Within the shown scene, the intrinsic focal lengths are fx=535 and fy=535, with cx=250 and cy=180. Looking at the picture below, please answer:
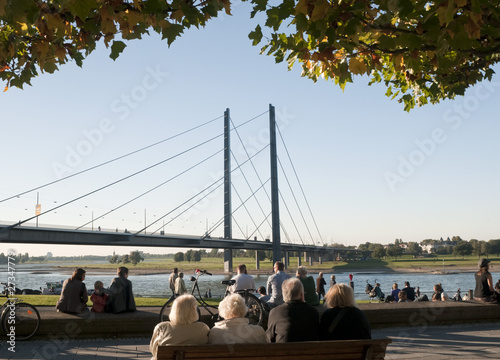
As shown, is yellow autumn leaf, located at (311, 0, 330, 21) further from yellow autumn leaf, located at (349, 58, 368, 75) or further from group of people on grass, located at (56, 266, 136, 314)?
group of people on grass, located at (56, 266, 136, 314)

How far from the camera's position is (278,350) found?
3.48 m

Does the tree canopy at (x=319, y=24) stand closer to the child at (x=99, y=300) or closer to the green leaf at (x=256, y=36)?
the green leaf at (x=256, y=36)

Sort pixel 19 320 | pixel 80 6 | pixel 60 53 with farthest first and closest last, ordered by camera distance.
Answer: pixel 19 320
pixel 60 53
pixel 80 6

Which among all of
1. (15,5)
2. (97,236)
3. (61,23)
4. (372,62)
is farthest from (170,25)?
(97,236)

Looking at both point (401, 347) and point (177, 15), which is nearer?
point (177, 15)

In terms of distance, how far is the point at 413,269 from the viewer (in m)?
115

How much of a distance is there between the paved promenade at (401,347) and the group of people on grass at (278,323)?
7.51 feet

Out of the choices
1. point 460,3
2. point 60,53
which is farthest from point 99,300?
point 460,3

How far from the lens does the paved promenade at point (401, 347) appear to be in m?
6.60

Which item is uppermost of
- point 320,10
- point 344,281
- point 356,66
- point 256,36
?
point 256,36

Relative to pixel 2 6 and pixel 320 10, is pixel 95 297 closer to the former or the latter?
pixel 2 6

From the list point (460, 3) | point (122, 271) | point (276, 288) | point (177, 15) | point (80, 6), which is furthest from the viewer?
point (122, 271)

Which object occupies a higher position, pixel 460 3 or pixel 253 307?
pixel 460 3

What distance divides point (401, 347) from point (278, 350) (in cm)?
423
